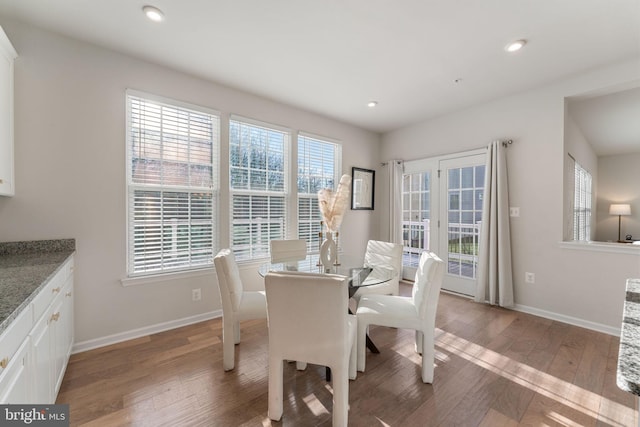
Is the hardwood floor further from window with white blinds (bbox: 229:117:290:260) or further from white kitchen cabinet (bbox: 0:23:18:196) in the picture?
white kitchen cabinet (bbox: 0:23:18:196)

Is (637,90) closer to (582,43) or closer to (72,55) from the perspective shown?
(582,43)

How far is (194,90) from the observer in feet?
9.52

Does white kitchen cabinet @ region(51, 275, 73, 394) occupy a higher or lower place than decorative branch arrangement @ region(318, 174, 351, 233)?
lower

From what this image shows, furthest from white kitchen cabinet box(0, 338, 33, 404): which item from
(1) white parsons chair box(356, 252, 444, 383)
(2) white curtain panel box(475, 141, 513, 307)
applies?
(2) white curtain panel box(475, 141, 513, 307)

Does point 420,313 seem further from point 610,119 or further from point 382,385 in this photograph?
point 610,119

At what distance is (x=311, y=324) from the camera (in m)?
1.46

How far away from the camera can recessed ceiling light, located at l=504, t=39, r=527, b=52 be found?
7.48 feet

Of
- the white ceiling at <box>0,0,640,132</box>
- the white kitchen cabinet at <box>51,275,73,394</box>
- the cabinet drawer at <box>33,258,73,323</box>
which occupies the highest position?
the white ceiling at <box>0,0,640,132</box>

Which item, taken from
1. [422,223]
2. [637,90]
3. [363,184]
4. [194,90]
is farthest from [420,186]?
[194,90]

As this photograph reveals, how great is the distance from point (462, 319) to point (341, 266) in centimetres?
168

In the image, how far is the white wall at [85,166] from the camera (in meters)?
2.11

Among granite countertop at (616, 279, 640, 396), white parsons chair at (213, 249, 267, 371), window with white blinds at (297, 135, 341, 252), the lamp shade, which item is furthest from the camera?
the lamp shade

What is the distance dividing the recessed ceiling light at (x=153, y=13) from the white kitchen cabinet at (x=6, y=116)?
915 millimetres

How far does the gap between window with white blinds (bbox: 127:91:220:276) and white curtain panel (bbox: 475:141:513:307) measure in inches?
135
